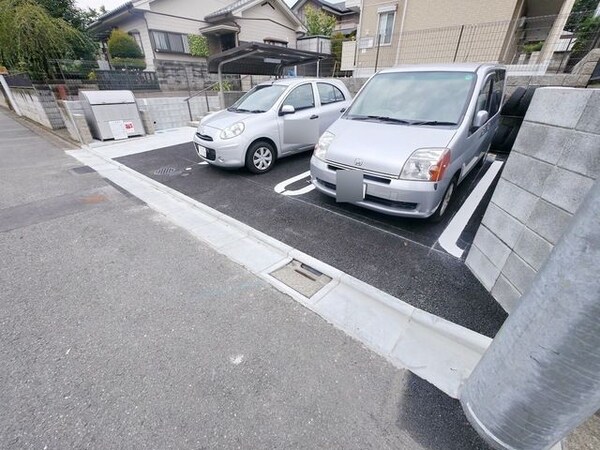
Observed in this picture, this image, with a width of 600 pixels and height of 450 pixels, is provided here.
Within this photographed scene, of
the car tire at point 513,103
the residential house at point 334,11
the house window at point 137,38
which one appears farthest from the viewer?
the residential house at point 334,11

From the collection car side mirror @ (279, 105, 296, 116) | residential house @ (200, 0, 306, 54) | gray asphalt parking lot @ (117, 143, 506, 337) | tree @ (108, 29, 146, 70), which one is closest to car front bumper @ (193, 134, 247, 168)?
gray asphalt parking lot @ (117, 143, 506, 337)

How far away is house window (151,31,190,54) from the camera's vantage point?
14203 mm

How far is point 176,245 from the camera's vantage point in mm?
2982

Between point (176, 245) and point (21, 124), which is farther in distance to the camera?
point (21, 124)

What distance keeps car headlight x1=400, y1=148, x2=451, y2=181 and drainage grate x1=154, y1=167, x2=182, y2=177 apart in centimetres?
433

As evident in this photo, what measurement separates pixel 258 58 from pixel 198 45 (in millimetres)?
10286

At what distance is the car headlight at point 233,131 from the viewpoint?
4.40m

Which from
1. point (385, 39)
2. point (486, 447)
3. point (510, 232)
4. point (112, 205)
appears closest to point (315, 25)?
point (385, 39)

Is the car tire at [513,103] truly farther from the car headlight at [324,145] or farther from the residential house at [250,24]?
the residential house at [250,24]

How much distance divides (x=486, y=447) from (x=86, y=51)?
1890cm

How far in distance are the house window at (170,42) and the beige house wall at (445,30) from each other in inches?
415

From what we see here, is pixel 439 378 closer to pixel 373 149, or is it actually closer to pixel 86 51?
pixel 373 149

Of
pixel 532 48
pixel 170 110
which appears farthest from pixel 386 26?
pixel 170 110

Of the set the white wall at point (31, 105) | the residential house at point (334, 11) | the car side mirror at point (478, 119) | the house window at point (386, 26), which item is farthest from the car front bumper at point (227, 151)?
the residential house at point (334, 11)
